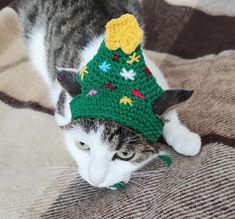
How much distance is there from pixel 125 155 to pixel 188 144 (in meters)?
0.16

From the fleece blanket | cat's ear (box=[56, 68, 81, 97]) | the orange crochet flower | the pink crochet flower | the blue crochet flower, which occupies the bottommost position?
the fleece blanket

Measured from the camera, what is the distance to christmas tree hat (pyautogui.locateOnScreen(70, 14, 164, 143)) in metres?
0.86

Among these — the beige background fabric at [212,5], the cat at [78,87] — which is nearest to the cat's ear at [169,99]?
the cat at [78,87]

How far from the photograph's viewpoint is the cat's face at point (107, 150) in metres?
0.87

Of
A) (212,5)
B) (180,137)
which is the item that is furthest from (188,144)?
(212,5)

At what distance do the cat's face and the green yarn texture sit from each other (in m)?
0.02

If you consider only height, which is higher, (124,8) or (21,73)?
(124,8)

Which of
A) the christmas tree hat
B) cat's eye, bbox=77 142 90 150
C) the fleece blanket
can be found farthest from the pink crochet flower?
the fleece blanket

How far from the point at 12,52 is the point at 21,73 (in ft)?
0.40

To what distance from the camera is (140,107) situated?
0.87 m

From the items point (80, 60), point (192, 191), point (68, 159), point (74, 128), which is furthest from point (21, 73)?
point (192, 191)

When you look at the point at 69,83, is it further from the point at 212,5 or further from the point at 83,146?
the point at 212,5

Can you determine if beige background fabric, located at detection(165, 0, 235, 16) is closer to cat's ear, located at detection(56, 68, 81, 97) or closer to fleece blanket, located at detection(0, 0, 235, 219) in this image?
fleece blanket, located at detection(0, 0, 235, 219)

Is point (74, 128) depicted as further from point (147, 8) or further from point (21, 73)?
point (147, 8)
